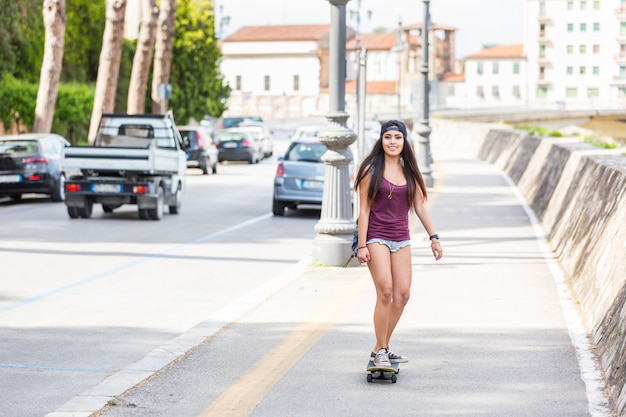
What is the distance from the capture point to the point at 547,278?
12789 millimetres

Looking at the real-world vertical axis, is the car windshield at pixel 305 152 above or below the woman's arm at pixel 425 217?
below

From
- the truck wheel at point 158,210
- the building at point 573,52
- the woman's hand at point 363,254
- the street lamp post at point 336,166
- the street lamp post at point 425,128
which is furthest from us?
the building at point 573,52

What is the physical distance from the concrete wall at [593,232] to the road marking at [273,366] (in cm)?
204

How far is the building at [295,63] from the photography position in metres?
152

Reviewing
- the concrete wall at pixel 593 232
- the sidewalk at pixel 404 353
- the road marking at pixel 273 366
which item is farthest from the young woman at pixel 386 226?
the concrete wall at pixel 593 232

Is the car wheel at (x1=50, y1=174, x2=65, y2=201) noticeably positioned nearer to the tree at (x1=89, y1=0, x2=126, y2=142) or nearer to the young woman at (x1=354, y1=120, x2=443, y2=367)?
the tree at (x1=89, y1=0, x2=126, y2=142)

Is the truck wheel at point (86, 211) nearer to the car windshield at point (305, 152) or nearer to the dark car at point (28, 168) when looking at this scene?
the car windshield at point (305, 152)

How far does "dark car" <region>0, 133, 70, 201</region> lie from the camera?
26.1 meters

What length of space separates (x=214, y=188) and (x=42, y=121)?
9.39m

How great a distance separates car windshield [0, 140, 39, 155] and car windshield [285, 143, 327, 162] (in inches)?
252

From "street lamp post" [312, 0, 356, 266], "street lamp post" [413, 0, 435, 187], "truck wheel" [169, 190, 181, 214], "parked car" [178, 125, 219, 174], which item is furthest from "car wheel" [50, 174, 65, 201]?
"street lamp post" [312, 0, 356, 266]

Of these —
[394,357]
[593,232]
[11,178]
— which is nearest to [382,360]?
[394,357]

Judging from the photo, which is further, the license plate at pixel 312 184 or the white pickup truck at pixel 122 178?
the license plate at pixel 312 184

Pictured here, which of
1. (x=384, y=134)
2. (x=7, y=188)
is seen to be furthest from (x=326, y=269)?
(x=7, y=188)
